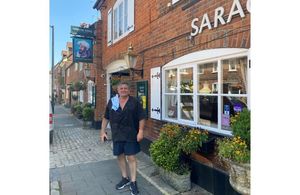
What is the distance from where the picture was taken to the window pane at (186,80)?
4.68 metres

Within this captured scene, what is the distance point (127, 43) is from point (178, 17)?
10.4ft

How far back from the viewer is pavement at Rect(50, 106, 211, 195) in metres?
4.13

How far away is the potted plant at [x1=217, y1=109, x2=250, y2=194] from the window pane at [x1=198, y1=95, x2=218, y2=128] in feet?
4.83

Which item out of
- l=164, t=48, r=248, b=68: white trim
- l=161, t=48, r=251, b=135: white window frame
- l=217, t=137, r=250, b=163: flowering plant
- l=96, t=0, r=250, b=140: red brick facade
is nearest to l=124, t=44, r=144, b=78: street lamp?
l=96, t=0, r=250, b=140: red brick facade

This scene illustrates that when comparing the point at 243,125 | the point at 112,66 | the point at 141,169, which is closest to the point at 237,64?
the point at 243,125

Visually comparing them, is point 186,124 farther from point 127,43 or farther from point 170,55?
point 127,43

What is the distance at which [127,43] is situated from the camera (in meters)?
7.76

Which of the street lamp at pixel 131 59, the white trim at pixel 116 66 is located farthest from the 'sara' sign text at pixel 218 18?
the white trim at pixel 116 66

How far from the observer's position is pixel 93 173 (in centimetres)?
500

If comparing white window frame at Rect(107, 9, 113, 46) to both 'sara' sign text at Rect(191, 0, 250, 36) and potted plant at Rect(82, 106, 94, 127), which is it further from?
'sara' sign text at Rect(191, 0, 250, 36)

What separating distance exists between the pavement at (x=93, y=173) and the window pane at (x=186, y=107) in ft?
4.34

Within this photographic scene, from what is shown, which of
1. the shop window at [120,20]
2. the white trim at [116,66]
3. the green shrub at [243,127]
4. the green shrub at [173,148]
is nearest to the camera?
the green shrub at [243,127]

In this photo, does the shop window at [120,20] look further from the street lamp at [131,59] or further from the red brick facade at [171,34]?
the street lamp at [131,59]

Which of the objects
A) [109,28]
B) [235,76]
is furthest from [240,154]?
[109,28]
